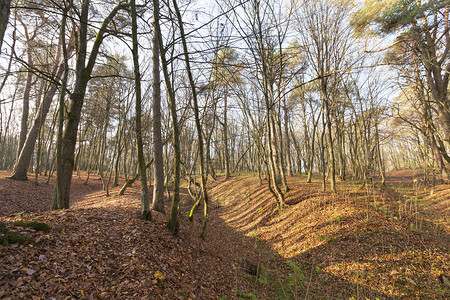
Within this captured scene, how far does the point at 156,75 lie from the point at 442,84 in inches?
599

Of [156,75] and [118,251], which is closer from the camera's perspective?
[118,251]

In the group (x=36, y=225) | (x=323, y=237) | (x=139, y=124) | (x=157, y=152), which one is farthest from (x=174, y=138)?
(x=323, y=237)

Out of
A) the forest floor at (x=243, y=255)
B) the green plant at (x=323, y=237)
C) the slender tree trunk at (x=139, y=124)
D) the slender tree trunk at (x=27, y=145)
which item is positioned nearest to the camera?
the forest floor at (x=243, y=255)

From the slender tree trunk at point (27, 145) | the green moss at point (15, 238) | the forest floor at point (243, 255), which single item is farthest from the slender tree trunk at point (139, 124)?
the slender tree trunk at point (27, 145)

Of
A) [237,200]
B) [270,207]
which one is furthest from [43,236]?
[237,200]

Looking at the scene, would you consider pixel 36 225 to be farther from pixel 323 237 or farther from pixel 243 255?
pixel 323 237

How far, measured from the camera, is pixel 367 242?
219 inches

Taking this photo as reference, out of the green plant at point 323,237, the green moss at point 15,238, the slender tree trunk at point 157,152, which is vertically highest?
the slender tree trunk at point 157,152

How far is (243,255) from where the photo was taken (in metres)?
6.50

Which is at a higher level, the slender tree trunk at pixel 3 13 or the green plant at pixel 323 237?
the slender tree trunk at pixel 3 13

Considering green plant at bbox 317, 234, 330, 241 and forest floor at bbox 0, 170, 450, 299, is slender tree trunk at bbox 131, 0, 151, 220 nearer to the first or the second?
forest floor at bbox 0, 170, 450, 299

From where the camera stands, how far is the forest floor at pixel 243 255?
2729 mm

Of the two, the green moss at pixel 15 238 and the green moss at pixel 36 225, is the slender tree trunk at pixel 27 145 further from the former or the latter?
the green moss at pixel 15 238

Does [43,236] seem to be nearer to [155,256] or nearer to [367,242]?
[155,256]
